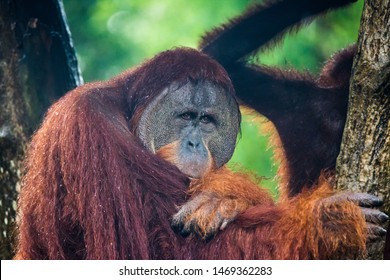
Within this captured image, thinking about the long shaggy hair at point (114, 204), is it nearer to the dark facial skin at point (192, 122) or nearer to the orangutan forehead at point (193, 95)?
the dark facial skin at point (192, 122)

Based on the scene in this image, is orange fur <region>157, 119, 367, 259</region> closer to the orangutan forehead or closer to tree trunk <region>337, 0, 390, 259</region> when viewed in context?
tree trunk <region>337, 0, 390, 259</region>

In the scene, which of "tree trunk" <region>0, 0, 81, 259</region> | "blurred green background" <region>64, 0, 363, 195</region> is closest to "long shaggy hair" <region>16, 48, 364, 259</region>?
"blurred green background" <region>64, 0, 363, 195</region>

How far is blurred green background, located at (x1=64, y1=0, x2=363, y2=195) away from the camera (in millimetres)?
3020

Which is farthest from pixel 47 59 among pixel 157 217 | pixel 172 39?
pixel 157 217

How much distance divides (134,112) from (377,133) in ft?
3.31

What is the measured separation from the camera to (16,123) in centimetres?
334

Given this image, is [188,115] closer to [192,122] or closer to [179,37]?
[192,122]

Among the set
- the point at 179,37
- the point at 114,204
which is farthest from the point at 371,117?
the point at 179,37

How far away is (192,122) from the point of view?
9.06 feet

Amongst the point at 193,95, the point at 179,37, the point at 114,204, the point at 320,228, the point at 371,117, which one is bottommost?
the point at 320,228

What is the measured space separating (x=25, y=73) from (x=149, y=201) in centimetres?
121

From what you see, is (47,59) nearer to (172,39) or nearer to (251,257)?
(172,39)

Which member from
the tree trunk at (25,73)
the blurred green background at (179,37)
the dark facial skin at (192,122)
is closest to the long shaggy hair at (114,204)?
the dark facial skin at (192,122)

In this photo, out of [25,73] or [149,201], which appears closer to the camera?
[149,201]
